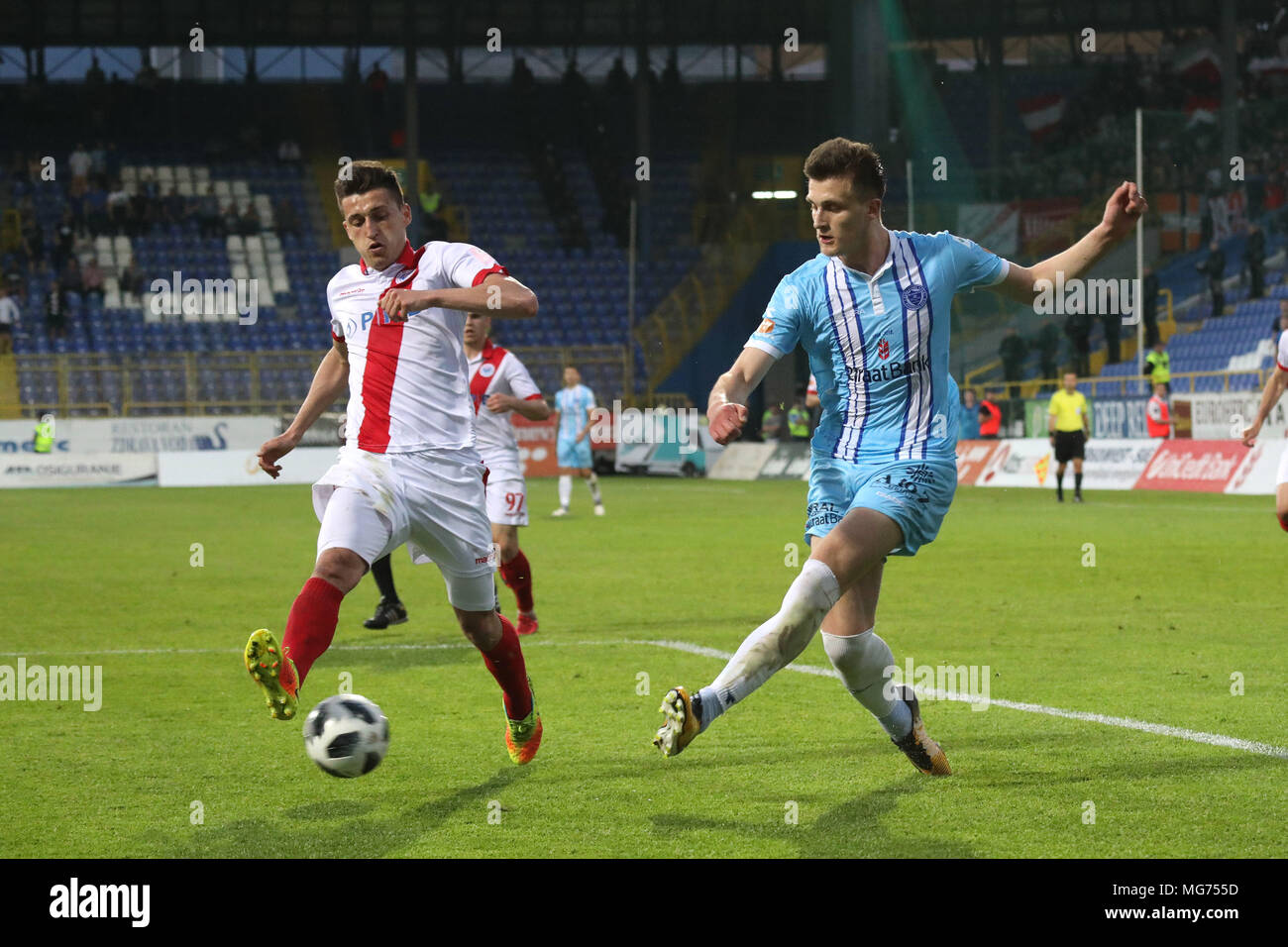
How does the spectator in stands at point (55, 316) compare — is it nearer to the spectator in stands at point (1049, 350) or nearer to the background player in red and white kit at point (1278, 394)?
the spectator in stands at point (1049, 350)

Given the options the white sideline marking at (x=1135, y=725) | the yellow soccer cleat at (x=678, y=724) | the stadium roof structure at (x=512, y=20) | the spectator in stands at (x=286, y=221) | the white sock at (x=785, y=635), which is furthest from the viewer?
the stadium roof structure at (x=512, y=20)

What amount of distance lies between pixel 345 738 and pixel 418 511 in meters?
0.92

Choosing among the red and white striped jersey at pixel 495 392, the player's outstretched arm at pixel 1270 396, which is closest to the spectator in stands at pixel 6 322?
the red and white striped jersey at pixel 495 392

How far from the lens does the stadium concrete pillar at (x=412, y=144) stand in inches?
1729

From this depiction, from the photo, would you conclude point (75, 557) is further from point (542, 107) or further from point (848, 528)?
point (542, 107)

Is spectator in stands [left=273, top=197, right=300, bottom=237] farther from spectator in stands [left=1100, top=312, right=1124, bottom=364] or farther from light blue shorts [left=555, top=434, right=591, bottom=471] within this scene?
light blue shorts [left=555, top=434, right=591, bottom=471]

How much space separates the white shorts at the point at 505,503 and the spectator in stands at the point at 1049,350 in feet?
82.6

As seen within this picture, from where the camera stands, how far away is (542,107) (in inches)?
2003

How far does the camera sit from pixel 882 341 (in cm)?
554

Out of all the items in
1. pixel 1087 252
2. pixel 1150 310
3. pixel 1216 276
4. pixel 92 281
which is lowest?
pixel 1087 252

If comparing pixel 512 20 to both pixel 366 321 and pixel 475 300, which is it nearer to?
pixel 366 321

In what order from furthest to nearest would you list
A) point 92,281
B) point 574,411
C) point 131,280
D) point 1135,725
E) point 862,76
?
point 131,280 → point 92,281 → point 862,76 → point 574,411 → point 1135,725

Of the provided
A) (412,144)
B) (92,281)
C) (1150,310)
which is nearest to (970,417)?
(1150,310)

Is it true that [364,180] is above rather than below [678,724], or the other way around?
above
